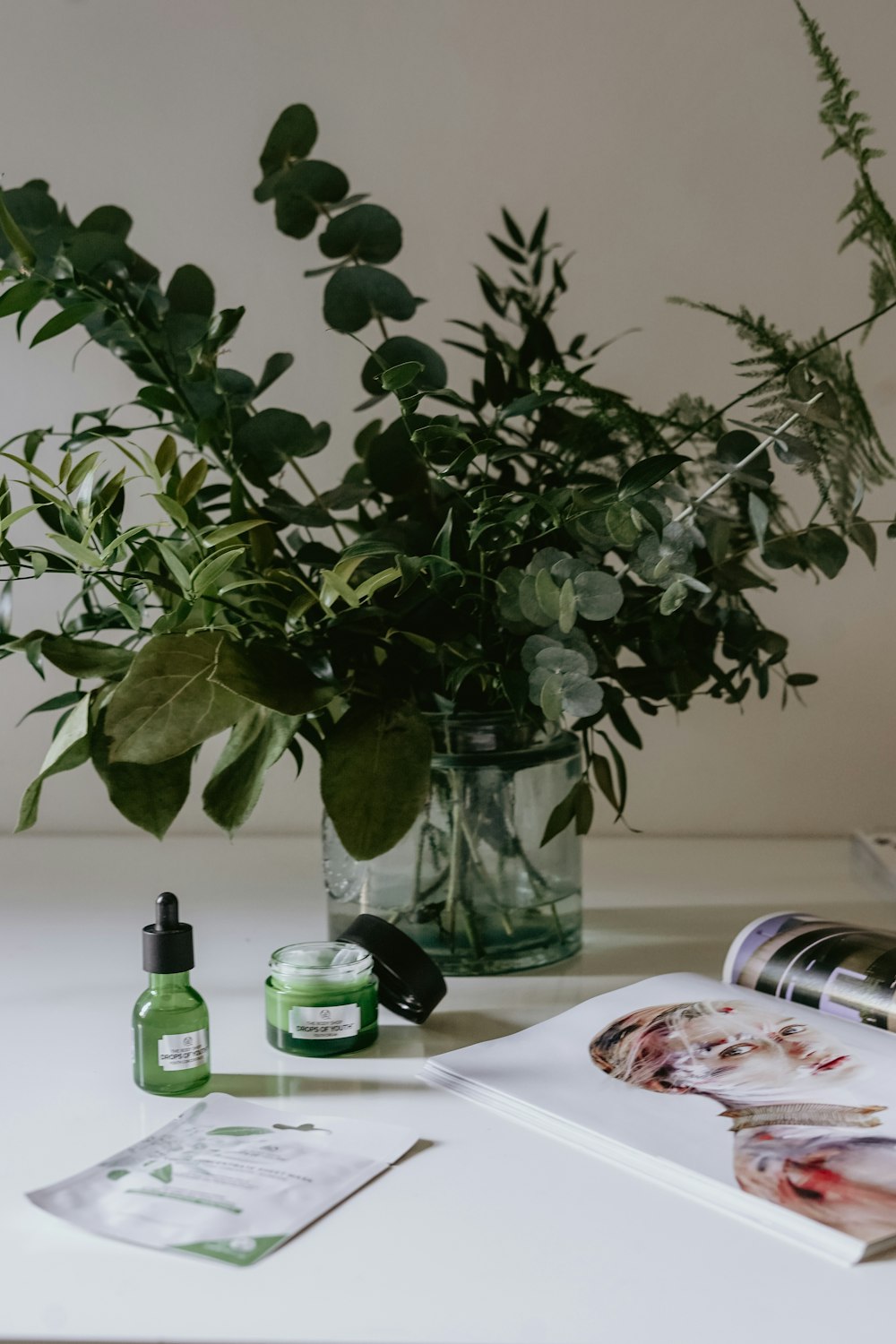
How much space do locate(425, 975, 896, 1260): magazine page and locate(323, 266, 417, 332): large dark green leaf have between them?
0.46 meters

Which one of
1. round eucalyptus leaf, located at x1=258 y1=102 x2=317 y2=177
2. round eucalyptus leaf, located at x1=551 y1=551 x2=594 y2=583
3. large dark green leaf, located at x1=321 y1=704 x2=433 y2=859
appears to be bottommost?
large dark green leaf, located at x1=321 y1=704 x2=433 y2=859

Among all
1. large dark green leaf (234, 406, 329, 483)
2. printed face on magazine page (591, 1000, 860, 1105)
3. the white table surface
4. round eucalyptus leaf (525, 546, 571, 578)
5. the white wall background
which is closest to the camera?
the white table surface

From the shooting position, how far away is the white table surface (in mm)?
444

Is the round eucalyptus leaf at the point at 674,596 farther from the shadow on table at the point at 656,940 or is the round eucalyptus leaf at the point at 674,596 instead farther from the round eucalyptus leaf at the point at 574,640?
the shadow on table at the point at 656,940

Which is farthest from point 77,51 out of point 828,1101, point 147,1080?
point 828,1101

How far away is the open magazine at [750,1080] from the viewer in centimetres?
52

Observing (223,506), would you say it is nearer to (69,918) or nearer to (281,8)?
(69,918)

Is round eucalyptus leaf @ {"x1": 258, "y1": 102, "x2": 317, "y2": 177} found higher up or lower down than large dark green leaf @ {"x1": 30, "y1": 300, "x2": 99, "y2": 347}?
higher up

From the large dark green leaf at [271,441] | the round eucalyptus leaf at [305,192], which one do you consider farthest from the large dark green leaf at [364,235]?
the large dark green leaf at [271,441]

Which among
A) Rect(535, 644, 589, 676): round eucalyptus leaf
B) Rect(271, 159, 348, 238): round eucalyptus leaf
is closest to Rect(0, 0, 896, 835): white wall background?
Rect(271, 159, 348, 238): round eucalyptus leaf

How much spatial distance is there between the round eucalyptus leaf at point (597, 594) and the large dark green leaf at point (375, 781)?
12cm

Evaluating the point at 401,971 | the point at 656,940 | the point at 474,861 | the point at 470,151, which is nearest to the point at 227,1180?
the point at 401,971

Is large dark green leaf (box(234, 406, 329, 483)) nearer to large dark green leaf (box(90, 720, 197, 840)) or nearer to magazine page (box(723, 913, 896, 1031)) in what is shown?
large dark green leaf (box(90, 720, 197, 840))

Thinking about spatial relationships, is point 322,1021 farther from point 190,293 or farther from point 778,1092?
point 190,293
